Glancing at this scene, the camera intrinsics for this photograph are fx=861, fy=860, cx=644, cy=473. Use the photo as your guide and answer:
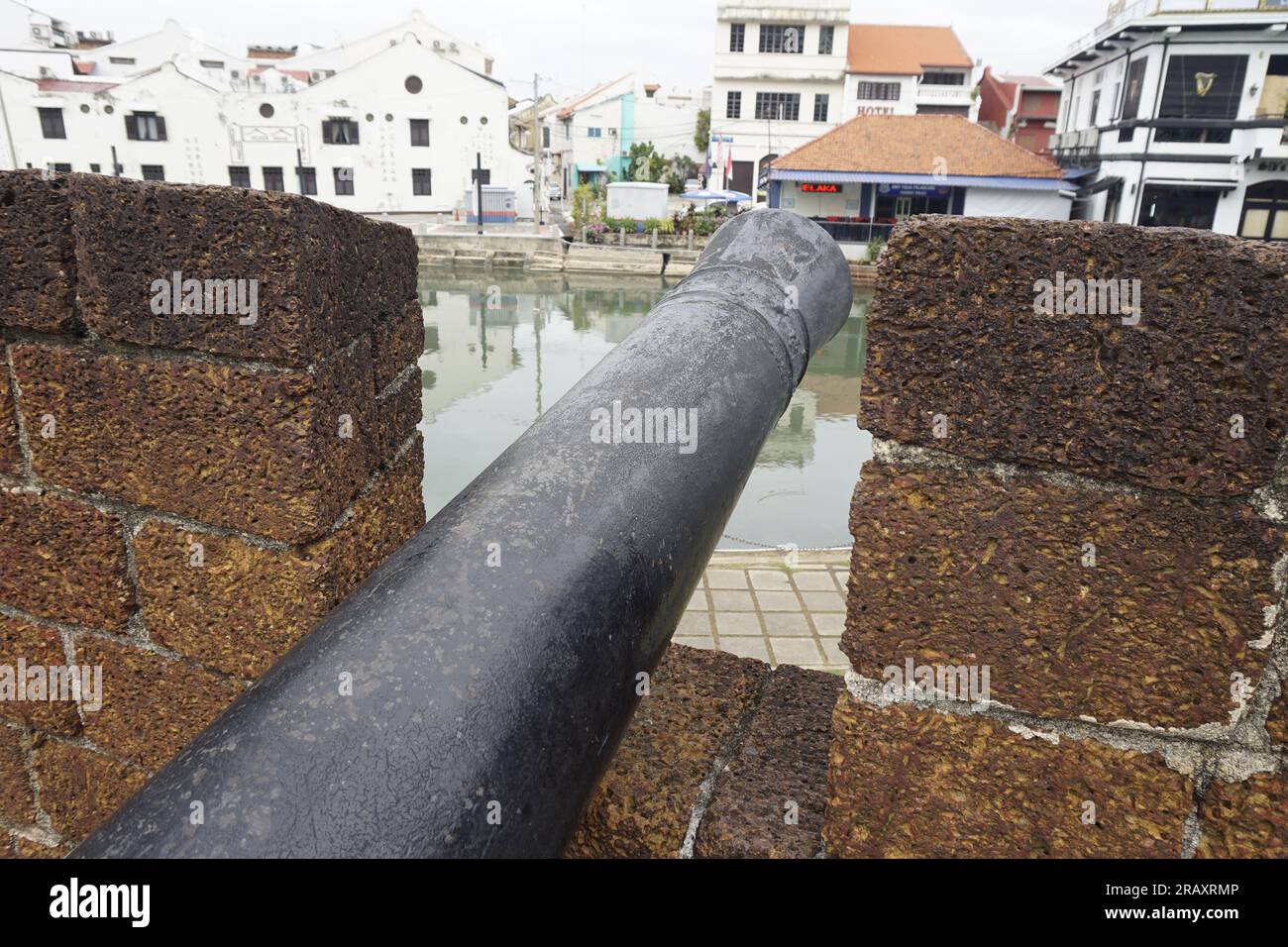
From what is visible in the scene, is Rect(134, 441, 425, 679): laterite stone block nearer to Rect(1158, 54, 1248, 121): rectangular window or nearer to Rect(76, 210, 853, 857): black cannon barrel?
Rect(76, 210, 853, 857): black cannon barrel

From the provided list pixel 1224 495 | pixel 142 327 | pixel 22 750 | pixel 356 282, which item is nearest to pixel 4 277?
pixel 142 327

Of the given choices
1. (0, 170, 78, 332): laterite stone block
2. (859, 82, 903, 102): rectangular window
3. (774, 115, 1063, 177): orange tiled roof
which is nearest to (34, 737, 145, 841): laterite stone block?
(0, 170, 78, 332): laterite stone block


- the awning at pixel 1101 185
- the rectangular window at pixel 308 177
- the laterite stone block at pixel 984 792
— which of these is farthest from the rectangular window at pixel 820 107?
the laterite stone block at pixel 984 792

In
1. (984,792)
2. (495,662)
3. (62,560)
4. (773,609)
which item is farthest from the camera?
(773,609)

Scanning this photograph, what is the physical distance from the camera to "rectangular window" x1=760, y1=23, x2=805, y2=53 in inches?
1603

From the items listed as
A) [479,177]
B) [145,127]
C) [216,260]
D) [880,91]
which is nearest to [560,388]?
[216,260]

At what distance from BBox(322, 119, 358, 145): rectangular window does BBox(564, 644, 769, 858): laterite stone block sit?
4319 cm

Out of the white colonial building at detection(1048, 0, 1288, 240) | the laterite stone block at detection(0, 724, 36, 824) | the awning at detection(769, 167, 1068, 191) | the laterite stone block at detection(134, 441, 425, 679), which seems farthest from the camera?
the awning at detection(769, 167, 1068, 191)

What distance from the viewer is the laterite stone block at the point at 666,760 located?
1503 mm

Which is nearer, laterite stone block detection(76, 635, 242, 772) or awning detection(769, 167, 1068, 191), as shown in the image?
laterite stone block detection(76, 635, 242, 772)

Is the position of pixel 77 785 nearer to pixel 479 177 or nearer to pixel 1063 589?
pixel 1063 589

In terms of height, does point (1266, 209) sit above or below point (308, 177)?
below

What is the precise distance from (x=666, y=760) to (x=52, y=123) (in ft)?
159

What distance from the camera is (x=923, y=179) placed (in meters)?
30.9
